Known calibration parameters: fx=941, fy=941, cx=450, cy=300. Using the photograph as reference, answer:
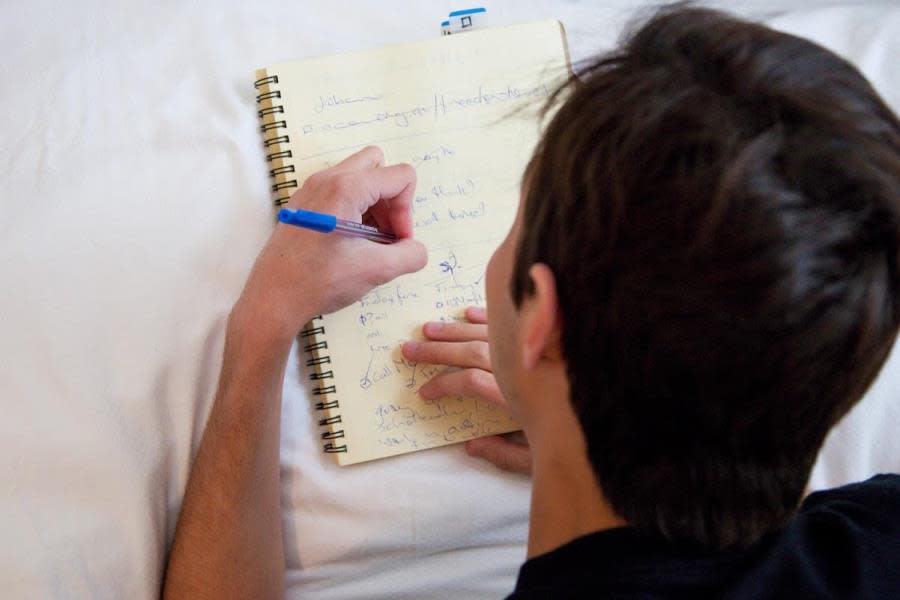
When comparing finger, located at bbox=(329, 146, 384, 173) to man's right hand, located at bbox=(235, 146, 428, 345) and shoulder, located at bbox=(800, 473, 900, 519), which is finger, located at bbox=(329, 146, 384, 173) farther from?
shoulder, located at bbox=(800, 473, 900, 519)

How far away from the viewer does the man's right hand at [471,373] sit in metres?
0.90

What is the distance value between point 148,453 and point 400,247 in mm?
304

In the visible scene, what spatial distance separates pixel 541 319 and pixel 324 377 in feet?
1.13

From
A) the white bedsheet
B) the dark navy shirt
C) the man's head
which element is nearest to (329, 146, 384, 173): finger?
the white bedsheet

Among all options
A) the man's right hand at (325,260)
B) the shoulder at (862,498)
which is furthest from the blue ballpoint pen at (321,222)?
the shoulder at (862,498)

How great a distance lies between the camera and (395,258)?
0.89 metres

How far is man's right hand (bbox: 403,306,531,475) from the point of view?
90 cm

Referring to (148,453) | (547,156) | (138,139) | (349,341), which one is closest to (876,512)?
(547,156)

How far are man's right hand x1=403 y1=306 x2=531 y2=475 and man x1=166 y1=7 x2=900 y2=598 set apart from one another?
0.47ft

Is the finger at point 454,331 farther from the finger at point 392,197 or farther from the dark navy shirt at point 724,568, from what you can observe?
the dark navy shirt at point 724,568

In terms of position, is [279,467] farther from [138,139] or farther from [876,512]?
[876,512]

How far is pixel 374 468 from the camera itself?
929 mm

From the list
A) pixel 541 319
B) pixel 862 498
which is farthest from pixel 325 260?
pixel 862 498

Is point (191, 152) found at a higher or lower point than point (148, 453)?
higher
